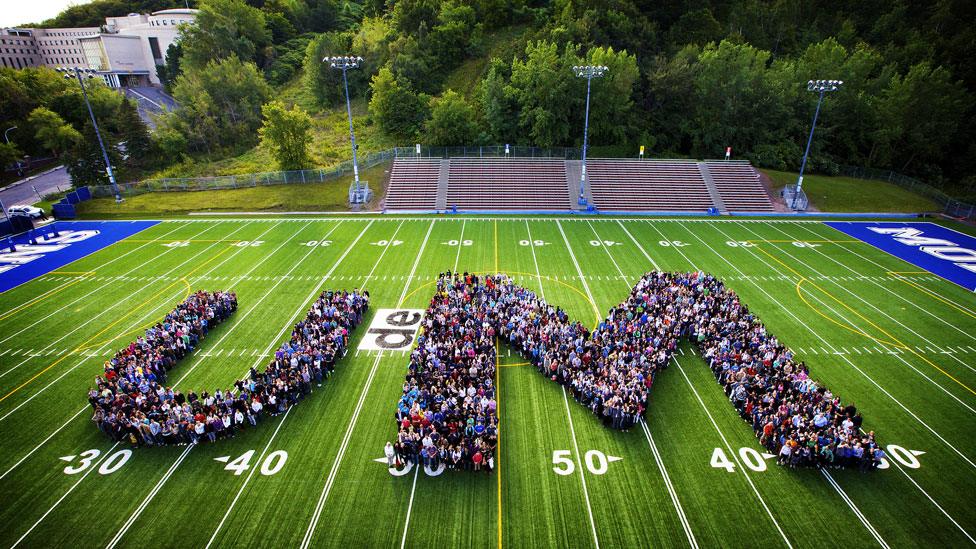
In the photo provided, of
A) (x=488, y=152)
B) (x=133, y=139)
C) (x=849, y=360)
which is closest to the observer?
(x=849, y=360)

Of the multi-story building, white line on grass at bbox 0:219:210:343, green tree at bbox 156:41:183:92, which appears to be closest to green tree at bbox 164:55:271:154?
green tree at bbox 156:41:183:92

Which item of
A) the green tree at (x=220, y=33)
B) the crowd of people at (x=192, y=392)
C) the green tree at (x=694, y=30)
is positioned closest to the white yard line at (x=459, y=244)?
the crowd of people at (x=192, y=392)

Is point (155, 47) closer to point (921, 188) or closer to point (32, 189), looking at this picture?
point (32, 189)

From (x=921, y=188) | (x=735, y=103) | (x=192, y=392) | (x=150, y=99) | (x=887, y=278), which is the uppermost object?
(x=150, y=99)

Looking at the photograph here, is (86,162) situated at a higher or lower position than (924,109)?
lower

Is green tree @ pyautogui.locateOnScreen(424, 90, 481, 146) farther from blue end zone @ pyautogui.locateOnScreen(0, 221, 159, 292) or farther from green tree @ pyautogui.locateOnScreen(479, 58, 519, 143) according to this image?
blue end zone @ pyautogui.locateOnScreen(0, 221, 159, 292)

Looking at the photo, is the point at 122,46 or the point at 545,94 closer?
the point at 545,94

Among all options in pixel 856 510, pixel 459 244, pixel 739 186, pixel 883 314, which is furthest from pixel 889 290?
pixel 459 244
